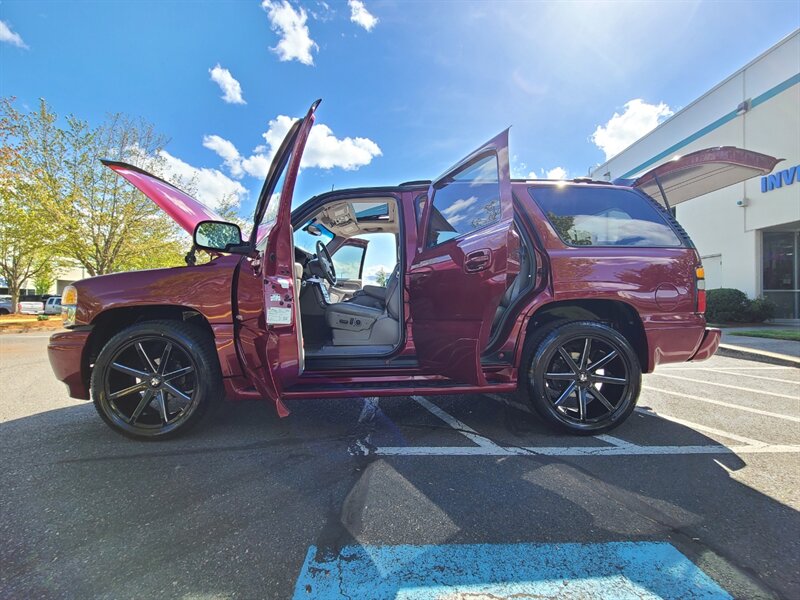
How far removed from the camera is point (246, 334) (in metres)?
2.67

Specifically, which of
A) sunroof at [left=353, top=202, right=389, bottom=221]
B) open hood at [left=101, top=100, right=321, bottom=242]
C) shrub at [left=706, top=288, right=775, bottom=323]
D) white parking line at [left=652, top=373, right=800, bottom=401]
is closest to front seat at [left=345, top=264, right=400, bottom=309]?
sunroof at [left=353, top=202, right=389, bottom=221]

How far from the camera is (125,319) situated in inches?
115

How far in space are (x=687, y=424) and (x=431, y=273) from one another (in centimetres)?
→ 262

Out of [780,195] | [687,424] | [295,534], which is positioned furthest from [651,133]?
[295,534]

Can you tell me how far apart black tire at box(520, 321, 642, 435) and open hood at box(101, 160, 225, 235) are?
8.93 feet

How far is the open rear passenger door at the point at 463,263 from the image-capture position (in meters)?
2.62

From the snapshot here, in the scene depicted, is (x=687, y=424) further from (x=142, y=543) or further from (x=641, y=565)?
(x=142, y=543)

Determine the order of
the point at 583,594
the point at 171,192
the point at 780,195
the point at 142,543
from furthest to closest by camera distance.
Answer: the point at 780,195 → the point at 171,192 → the point at 142,543 → the point at 583,594

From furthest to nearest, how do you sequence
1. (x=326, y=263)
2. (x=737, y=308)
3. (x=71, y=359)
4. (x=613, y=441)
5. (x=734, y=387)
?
1. (x=737, y=308)
2. (x=734, y=387)
3. (x=326, y=263)
4. (x=613, y=441)
5. (x=71, y=359)

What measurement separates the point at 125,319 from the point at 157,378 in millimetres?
576

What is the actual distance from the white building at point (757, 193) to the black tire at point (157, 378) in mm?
12564

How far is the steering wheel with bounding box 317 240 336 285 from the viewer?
13.2ft

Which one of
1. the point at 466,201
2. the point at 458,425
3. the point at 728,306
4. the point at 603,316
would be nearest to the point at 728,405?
the point at 603,316

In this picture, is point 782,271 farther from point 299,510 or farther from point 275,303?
point 299,510
